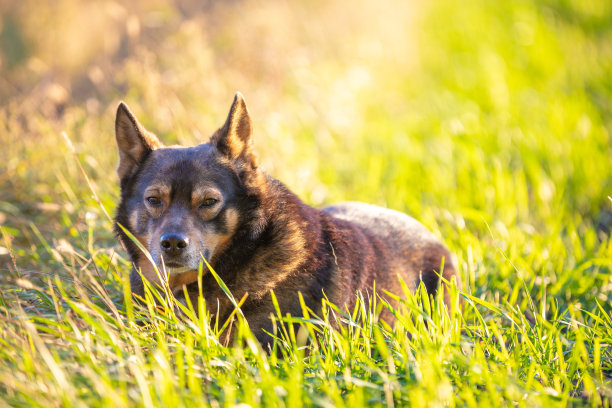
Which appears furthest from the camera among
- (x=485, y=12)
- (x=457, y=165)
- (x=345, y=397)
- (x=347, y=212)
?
(x=485, y=12)

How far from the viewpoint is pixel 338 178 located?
20.2 feet

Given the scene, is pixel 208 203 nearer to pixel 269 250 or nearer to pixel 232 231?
pixel 232 231

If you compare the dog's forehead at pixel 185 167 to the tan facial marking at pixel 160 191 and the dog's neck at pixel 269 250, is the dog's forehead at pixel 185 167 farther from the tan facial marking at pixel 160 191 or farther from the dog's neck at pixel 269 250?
the dog's neck at pixel 269 250

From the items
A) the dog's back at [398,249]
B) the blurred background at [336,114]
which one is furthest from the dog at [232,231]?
the blurred background at [336,114]

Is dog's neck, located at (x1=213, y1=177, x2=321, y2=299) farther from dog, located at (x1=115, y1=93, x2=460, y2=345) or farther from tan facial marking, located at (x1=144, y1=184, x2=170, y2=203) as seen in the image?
tan facial marking, located at (x1=144, y1=184, x2=170, y2=203)

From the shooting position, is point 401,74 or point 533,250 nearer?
point 533,250

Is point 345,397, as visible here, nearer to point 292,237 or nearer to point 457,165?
point 292,237

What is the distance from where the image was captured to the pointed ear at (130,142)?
3234 mm

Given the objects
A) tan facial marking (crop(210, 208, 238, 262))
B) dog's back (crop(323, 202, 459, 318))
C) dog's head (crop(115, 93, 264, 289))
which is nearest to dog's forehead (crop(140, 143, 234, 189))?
dog's head (crop(115, 93, 264, 289))

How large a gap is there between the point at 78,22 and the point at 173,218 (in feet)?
20.4

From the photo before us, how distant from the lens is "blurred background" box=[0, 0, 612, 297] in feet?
15.2

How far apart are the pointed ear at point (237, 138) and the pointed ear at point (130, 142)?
392mm

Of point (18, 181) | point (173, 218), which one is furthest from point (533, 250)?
point (18, 181)

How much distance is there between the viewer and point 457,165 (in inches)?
234
